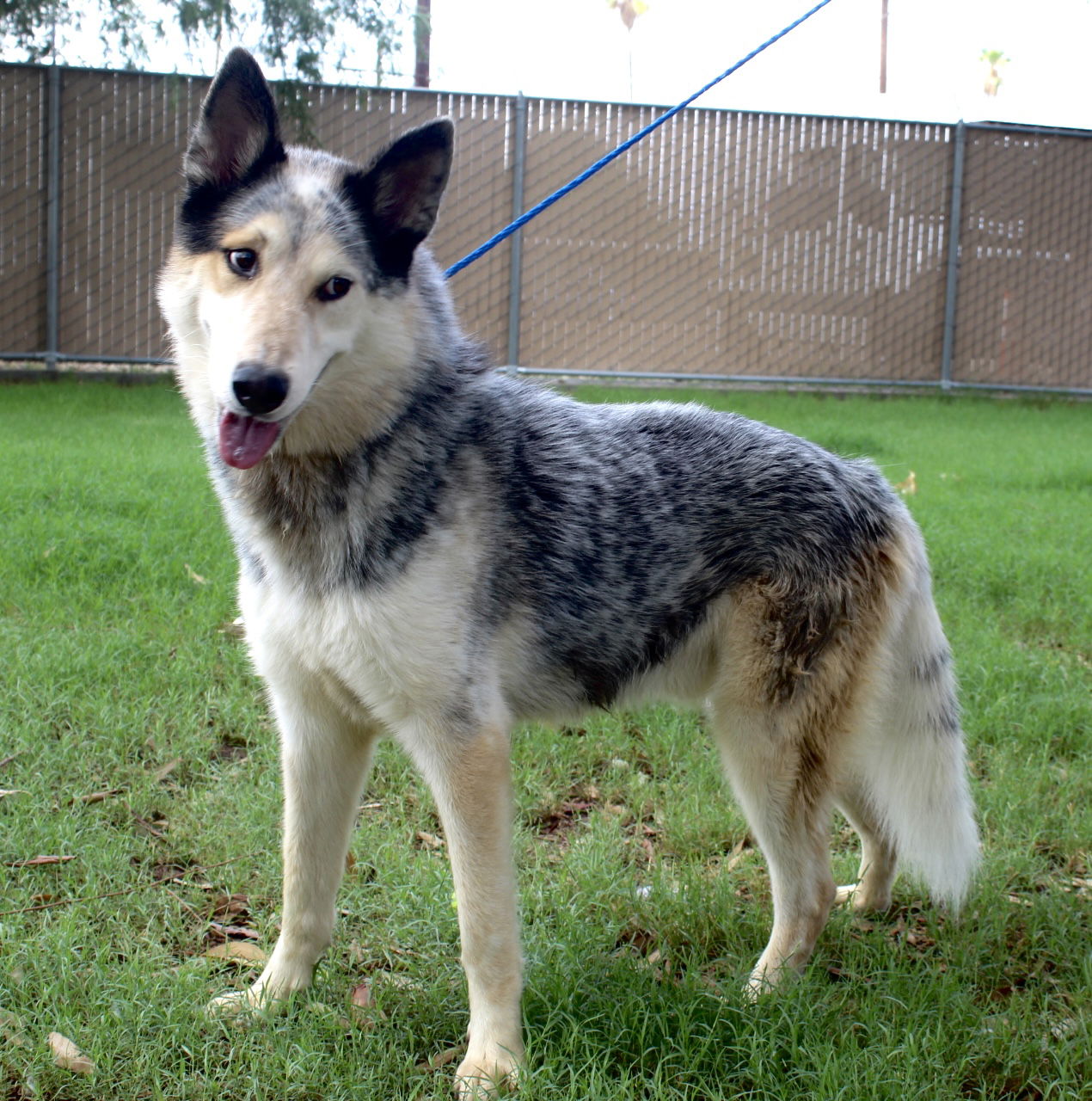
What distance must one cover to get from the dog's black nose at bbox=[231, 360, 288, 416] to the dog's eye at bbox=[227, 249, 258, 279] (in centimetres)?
27

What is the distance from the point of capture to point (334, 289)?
212 cm

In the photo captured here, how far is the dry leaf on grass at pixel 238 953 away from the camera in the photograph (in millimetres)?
2578

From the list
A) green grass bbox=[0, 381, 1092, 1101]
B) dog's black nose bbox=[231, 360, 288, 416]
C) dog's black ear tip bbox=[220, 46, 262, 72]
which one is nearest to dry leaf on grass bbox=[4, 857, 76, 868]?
Answer: green grass bbox=[0, 381, 1092, 1101]

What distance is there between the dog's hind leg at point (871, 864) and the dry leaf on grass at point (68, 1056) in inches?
73.4

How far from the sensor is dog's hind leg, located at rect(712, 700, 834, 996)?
2.55 metres

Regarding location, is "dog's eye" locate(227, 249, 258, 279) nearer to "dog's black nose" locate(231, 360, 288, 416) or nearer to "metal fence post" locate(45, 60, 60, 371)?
"dog's black nose" locate(231, 360, 288, 416)

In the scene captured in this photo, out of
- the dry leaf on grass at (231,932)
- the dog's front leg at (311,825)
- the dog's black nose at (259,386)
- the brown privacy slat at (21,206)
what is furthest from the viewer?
the brown privacy slat at (21,206)

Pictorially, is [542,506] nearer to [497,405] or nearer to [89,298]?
[497,405]

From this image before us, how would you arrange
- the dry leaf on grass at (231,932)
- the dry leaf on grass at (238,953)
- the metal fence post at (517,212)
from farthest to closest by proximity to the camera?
the metal fence post at (517,212) → the dry leaf on grass at (231,932) → the dry leaf on grass at (238,953)

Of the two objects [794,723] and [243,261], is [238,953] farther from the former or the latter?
[243,261]

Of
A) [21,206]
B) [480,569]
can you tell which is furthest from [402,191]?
[21,206]

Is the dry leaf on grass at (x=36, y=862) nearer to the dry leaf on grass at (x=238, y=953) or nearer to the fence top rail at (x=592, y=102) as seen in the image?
the dry leaf on grass at (x=238, y=953)

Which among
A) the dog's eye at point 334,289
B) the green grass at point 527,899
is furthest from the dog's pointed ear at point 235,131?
the green grass at point 527,899

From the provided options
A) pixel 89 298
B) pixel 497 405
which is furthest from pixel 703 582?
pixel 89 298
